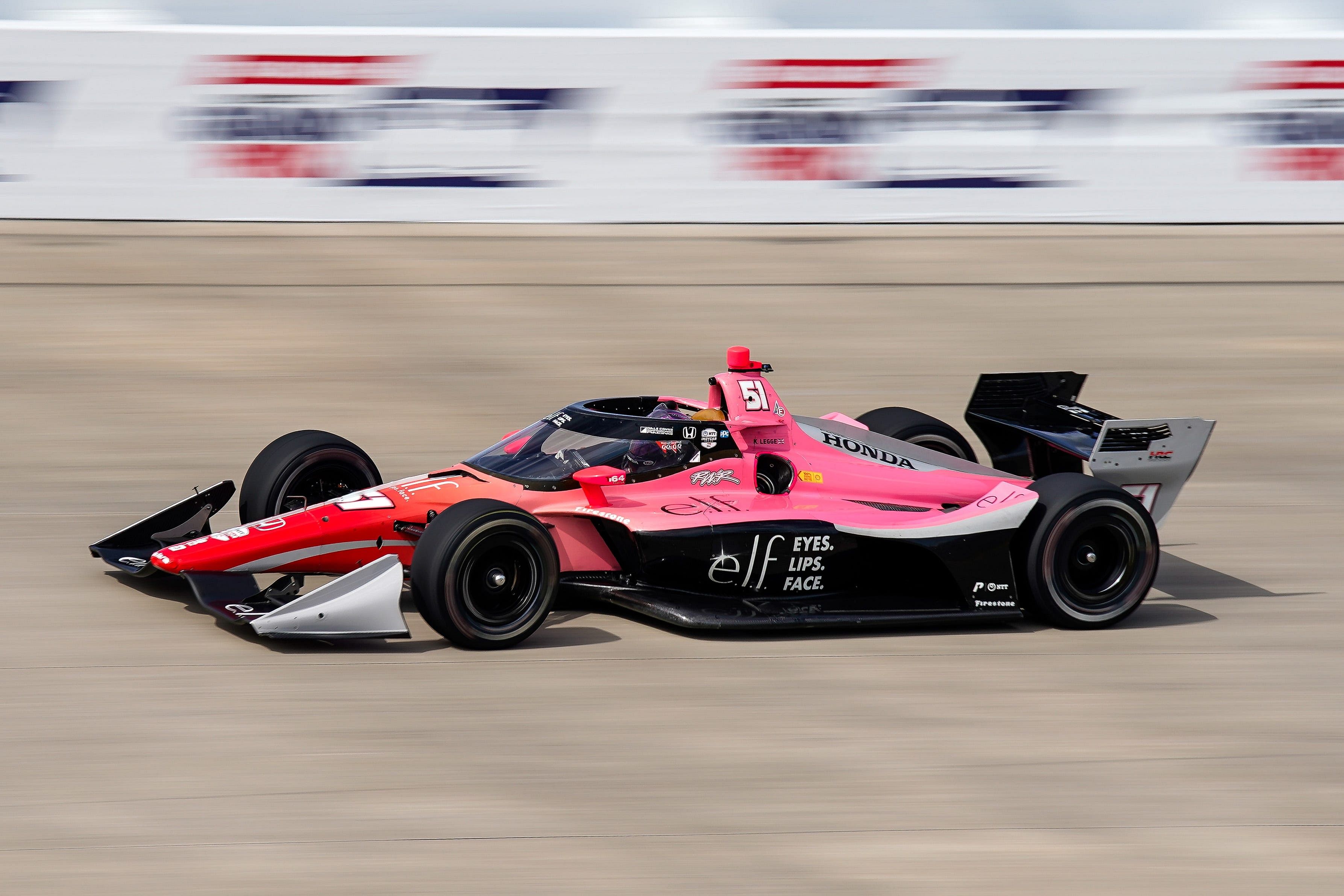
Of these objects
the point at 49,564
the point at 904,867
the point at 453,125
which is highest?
the point at 453,125

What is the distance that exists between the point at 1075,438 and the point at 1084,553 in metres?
1.19

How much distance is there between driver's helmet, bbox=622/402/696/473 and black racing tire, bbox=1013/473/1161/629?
1654 mm

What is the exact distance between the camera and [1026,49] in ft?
50.7

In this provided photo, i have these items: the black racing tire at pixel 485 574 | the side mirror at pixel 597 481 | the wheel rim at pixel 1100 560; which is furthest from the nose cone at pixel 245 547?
the wheel rim at pixel 1100 560

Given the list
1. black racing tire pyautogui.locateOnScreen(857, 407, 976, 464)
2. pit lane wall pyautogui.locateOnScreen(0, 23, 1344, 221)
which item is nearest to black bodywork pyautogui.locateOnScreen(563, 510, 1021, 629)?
black racing tire pyautogui.locateOnScreen(857, 407, 976, 464)

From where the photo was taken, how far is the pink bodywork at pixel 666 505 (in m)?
6.99

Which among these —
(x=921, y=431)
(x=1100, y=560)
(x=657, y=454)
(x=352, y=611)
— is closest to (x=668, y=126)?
(x=921, y=431)

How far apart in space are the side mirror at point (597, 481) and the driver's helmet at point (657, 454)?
0.20 ft

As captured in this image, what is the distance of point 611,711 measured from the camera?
20.1ft

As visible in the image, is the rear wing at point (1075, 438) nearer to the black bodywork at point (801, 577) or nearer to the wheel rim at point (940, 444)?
the wheel rim at point (940, 444)

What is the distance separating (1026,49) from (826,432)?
8951mm

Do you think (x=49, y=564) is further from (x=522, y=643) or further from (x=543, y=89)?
(x=543, y=89)

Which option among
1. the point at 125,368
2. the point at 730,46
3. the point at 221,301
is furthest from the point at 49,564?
the point at 730,46

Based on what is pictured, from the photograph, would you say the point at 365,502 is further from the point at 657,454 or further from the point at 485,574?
the point at 657,454
